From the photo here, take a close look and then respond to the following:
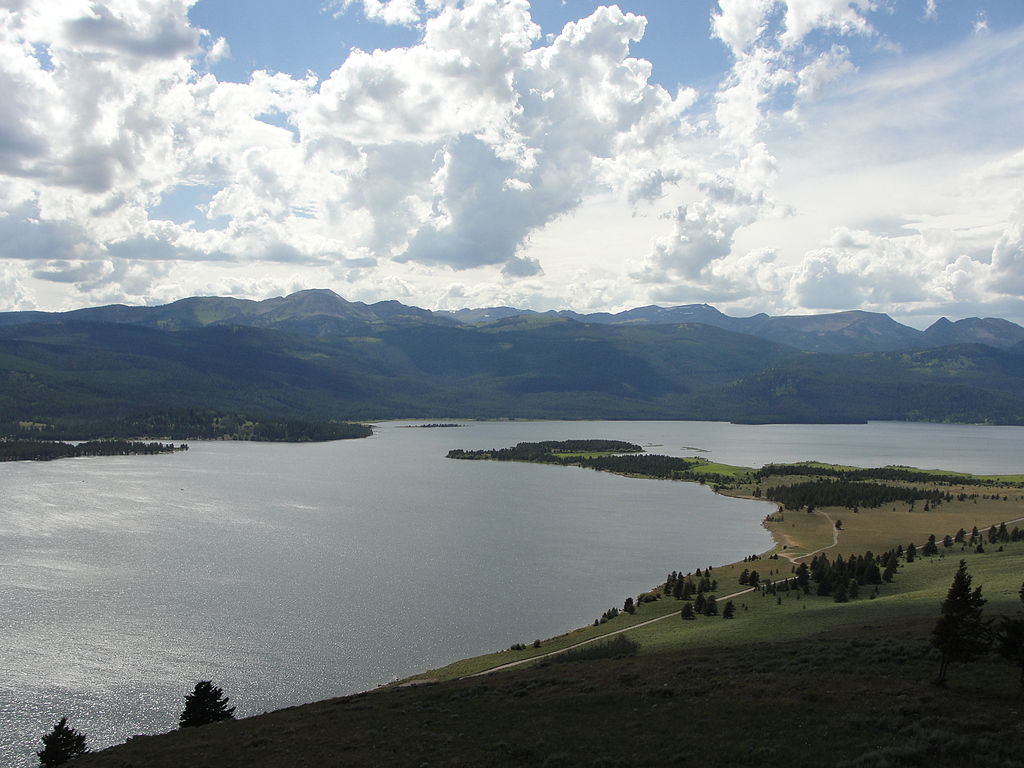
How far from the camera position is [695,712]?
104ft

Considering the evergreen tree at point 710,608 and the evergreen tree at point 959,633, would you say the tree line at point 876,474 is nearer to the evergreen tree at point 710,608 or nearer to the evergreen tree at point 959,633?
the evergreen tree at point 710,608

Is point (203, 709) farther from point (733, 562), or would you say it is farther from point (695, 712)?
point (733, 562)

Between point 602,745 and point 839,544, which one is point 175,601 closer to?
point 602,745

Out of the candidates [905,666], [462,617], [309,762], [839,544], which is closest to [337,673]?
[462,617]

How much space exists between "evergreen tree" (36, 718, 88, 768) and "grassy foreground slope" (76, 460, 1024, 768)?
2602 millimetres

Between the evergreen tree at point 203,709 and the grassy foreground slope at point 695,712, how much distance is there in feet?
12.7

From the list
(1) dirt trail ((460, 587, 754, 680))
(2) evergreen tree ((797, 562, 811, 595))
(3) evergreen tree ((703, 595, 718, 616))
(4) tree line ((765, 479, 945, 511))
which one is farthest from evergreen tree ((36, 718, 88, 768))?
(4) tree line ((765, 479, 945, 511))

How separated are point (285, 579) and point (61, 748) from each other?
142 ft

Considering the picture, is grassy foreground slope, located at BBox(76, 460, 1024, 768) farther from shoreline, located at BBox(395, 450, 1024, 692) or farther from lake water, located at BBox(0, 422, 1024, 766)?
lake water, located at BBox(0, 422, 1024, 766)

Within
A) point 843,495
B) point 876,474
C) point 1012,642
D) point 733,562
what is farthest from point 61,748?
point 876,474

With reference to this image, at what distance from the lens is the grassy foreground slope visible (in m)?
26.2

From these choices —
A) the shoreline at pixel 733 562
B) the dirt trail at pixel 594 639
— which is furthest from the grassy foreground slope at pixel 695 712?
the dirt trail at pixel 594 639

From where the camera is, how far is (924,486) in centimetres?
16638

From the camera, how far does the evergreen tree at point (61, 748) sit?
129ft
